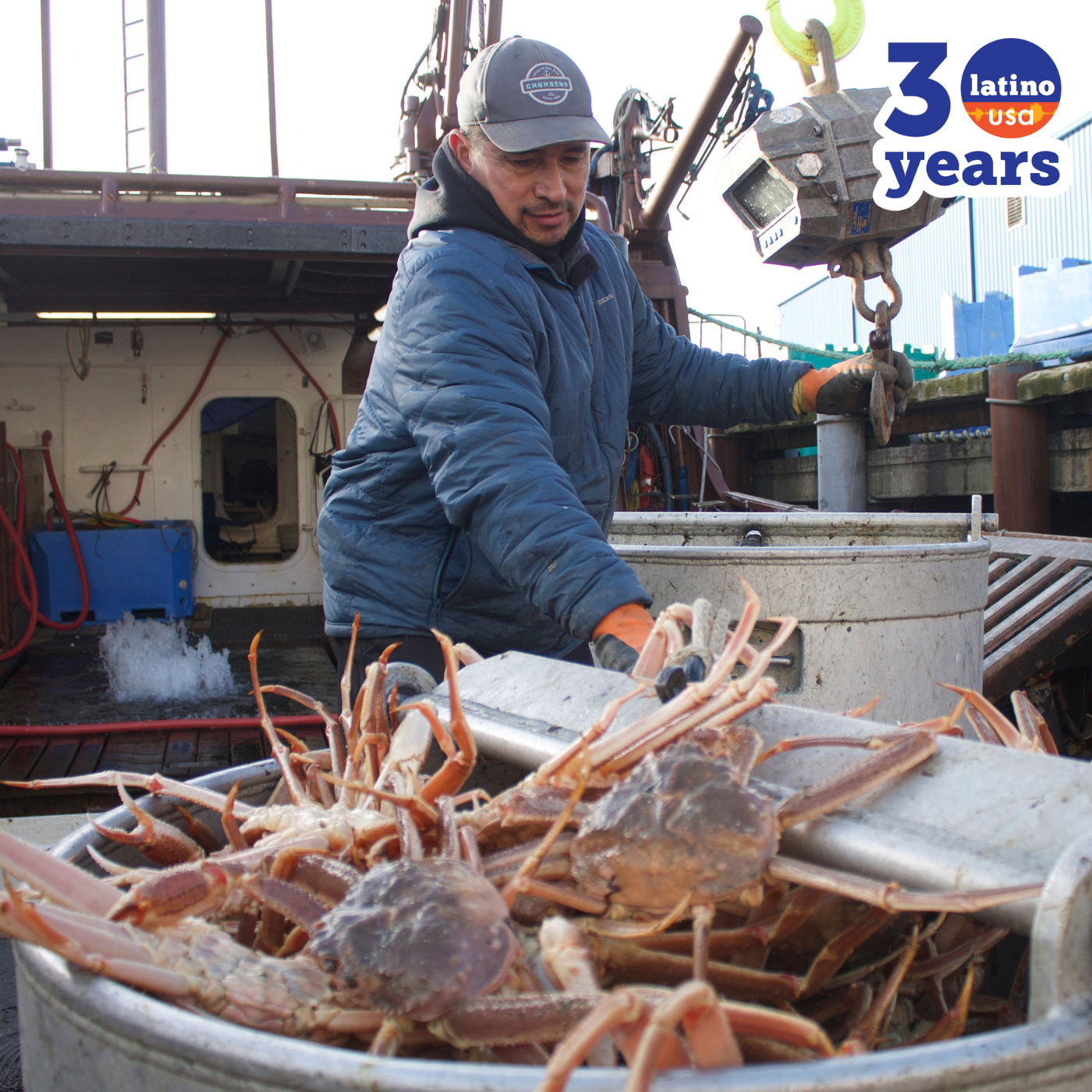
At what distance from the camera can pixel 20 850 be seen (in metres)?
0.63

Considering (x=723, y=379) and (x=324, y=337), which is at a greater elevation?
(x=324, y=337)

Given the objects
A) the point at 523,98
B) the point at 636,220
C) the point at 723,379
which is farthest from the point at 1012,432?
the point at 523,98

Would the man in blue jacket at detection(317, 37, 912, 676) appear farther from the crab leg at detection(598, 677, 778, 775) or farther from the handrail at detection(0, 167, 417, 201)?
the handrail at detection(0, 167, 417, 201)

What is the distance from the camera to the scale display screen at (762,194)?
2.46 meters

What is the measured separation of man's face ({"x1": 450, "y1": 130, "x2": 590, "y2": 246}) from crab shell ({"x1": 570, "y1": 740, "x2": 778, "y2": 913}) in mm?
1291

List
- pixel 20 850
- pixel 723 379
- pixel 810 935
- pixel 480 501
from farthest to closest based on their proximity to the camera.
Result: pixel 723 379 → pixel 480 501 → pixel 810 935 → pixel 20 850

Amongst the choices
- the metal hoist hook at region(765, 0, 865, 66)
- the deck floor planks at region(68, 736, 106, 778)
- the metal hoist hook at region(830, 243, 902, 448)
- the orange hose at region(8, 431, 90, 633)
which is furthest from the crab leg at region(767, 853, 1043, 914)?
the orange hose at region(8, 431, 90, 633)

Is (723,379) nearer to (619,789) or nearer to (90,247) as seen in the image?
(619,789)

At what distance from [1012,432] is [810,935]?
557 cm

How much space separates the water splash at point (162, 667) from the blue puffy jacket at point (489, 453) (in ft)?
10.5

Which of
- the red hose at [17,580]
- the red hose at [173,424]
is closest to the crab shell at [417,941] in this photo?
the red hose at [17,580]

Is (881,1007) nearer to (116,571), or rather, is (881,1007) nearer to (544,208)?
(544,208)

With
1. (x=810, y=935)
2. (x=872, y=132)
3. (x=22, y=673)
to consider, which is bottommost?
(x=22, y=673)

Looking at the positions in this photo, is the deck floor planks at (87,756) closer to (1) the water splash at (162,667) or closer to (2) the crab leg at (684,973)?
(1) the water splash at (162,667)
